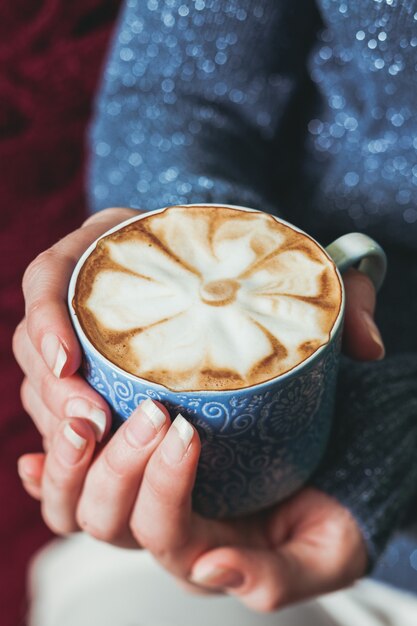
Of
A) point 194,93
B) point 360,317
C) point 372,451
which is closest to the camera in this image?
point 360,317

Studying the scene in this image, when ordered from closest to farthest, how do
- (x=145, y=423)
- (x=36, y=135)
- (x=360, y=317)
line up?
(x=145, y=423)
(x=360, y=317)
(x=36, y=135)

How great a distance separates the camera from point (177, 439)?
455 mm

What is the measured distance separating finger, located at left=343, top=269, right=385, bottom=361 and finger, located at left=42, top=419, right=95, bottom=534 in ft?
0.64

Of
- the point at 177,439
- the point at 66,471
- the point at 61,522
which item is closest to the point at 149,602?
the point at 61,522

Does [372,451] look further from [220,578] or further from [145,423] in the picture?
[145,423]

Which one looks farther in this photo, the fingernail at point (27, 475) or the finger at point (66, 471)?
Answer: the fingernail at point (27, 475)

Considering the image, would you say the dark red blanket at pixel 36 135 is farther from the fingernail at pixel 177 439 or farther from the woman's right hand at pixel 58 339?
the fingernail at pixel 177 439

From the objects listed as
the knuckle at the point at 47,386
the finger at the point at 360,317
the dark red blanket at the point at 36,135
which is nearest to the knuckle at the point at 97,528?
the knuckle at the point at 47,386

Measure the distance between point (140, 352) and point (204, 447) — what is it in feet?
0.25

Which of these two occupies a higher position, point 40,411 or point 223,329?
point 223,329

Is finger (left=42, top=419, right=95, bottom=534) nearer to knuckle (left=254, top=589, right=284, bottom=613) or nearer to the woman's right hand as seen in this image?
the woman's right hand

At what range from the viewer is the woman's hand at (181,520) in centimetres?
48

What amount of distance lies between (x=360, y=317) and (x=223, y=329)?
0.13 metres

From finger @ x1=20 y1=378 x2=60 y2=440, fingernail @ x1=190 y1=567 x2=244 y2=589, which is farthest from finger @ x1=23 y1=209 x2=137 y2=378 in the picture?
fingernail @ x1=190 y1=567 x2=244 y2=589
